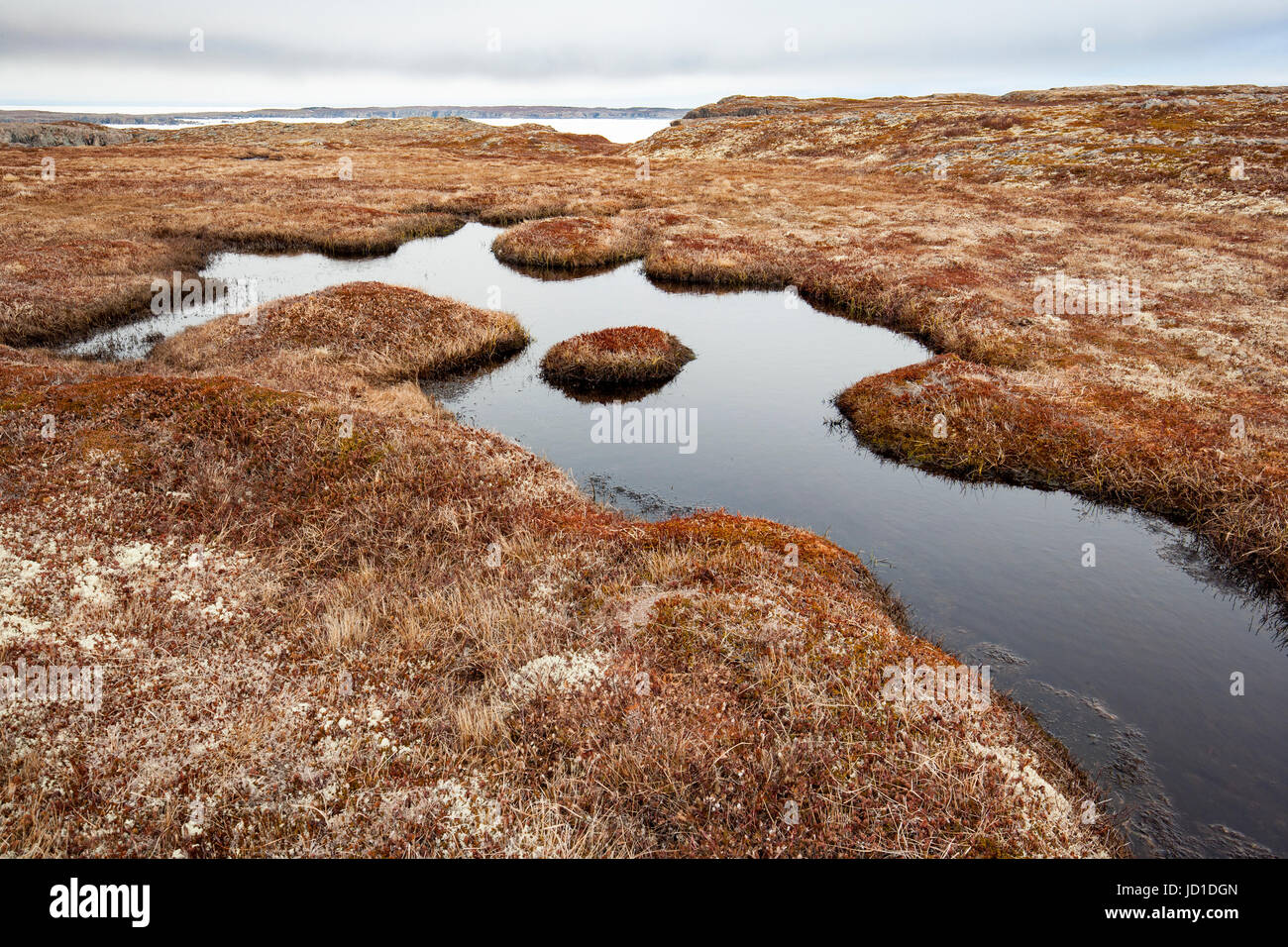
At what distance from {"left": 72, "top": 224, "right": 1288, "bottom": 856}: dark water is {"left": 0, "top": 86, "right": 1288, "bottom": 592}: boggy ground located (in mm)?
1654

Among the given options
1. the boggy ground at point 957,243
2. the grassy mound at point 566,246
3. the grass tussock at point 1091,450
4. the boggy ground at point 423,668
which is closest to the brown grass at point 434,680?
the boggy ground at point 423,668

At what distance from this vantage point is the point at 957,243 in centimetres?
4116

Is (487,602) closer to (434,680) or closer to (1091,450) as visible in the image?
(434,680)

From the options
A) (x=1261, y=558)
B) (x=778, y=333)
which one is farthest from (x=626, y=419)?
(x=1261, y=558)

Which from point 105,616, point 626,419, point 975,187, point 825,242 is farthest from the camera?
point 975,187

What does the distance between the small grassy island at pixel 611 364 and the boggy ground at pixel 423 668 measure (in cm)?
1072

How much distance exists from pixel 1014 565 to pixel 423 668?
12.0 metres

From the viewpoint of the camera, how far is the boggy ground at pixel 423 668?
6.17 metres

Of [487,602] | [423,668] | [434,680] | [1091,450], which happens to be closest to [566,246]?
[1091,450]

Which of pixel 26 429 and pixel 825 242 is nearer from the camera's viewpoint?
pixel 26 429

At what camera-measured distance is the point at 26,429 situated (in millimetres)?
12117

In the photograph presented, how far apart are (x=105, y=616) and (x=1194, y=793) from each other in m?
14.4

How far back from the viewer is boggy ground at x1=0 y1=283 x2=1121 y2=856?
6.17 m
